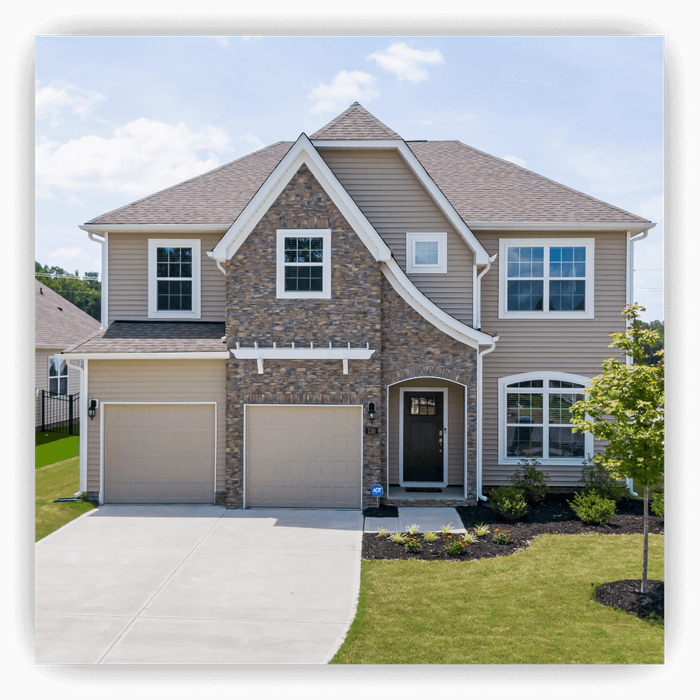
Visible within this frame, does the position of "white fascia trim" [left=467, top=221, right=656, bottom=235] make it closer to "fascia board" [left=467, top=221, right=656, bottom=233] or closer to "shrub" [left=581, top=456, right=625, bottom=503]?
"fascia board" [left=467, top=221, right=656, bottom=233]

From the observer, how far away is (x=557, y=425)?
12898mm

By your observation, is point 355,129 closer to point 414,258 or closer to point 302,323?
point 414,258

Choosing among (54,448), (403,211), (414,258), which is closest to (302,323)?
(414,258)

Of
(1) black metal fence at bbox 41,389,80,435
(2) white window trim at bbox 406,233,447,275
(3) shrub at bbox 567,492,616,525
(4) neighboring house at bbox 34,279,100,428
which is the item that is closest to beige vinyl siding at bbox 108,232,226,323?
(2) white window trim at bbox 406,233,447,275

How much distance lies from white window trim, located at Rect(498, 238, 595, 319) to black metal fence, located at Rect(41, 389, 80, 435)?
16900mm

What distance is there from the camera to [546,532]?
9992 mm

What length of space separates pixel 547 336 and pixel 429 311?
11.7 feet

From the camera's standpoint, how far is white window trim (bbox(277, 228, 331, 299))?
11.2 meters

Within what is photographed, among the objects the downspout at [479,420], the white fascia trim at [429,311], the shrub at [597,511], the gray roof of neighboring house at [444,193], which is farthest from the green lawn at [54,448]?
the shrub at [597,511]

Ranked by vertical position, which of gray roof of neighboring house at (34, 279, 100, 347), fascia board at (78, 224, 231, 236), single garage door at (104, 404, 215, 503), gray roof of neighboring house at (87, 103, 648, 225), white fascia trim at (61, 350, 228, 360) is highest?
gray roof of neighboring house at (87, 103, 648, 225)
